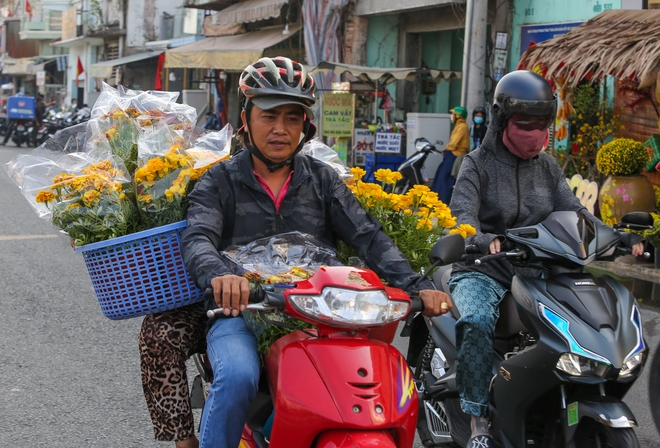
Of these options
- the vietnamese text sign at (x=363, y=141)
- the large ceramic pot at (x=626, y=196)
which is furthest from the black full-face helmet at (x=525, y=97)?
the vietnamese text sign at (x=363, y=141)

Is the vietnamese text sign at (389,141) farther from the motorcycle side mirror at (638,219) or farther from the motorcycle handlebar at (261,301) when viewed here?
the motorcycle handlebar at (261,301)

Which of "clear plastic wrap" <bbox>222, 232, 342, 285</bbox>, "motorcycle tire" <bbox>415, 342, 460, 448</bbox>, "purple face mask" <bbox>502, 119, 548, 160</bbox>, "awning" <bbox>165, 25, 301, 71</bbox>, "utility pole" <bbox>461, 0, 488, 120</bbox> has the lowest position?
"motorcycle tire" <bbox>415, 342, 460, 448</bbox>

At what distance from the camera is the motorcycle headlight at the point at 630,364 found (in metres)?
3.13

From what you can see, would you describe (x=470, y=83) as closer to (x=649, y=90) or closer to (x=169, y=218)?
(x=649, y=90)

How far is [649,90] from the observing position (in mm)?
9766

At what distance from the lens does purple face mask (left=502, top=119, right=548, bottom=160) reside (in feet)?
12.5

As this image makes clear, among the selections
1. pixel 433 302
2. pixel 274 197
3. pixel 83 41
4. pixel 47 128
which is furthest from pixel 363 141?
pixel 83 41

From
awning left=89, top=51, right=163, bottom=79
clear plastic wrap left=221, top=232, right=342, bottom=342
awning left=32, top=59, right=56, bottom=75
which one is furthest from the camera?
awning left=32, top=59, right=56, bottom=75

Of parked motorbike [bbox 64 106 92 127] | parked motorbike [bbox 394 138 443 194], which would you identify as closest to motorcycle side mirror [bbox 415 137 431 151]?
parked motorbike [bbox 394 138 443 194]

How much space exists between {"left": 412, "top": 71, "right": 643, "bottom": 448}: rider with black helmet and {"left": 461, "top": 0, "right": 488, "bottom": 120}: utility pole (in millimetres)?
8775

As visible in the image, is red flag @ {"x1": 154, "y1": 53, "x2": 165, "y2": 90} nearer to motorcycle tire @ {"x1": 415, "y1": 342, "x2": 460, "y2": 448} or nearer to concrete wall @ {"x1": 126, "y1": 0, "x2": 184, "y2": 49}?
concrete wall @ {"x1": 126, "y1": 0, "x2": 184, "y2": 49}

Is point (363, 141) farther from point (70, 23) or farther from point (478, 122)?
point (70, 23)

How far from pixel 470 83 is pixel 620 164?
392cm

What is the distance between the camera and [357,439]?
2.34m
